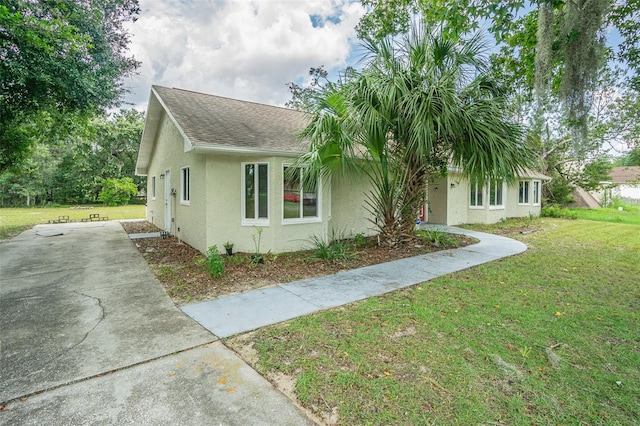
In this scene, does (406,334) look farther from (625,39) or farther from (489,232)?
(489,232)

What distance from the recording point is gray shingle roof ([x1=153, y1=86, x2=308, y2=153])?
731 cm

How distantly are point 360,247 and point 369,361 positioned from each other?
5.80m

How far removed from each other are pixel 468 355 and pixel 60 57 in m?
11.1

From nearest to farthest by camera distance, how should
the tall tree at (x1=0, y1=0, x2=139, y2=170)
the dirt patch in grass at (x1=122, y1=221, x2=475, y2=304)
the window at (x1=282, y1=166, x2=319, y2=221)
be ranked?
the dirt patch in grass at (x1=122, y1=221, x2=475, y2=304) < the tall tree at (x1=0, y1=0, x2=139, y2=170) < the window at (x1=282, y1=166, x2=319, y2=221)

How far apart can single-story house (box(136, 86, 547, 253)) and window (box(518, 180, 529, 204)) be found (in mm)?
11026

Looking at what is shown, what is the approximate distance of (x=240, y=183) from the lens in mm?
8094

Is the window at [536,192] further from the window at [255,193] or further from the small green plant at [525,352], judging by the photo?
the small green plant at [525,352]

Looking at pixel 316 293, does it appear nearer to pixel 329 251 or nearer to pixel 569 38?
pixel 329 251

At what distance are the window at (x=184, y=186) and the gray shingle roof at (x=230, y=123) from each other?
1.75 m

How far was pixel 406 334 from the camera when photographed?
3693 mm

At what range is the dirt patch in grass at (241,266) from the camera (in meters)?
5.57

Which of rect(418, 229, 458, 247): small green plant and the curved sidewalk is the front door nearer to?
the curved sidewalk

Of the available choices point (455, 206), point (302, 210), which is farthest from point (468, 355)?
point (455, 206)

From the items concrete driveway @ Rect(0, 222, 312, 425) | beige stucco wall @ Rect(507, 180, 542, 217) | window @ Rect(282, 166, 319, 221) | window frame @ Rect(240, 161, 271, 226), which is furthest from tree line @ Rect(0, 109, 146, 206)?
beige stucco wall @ Rect(507, 180, 542, 217)
